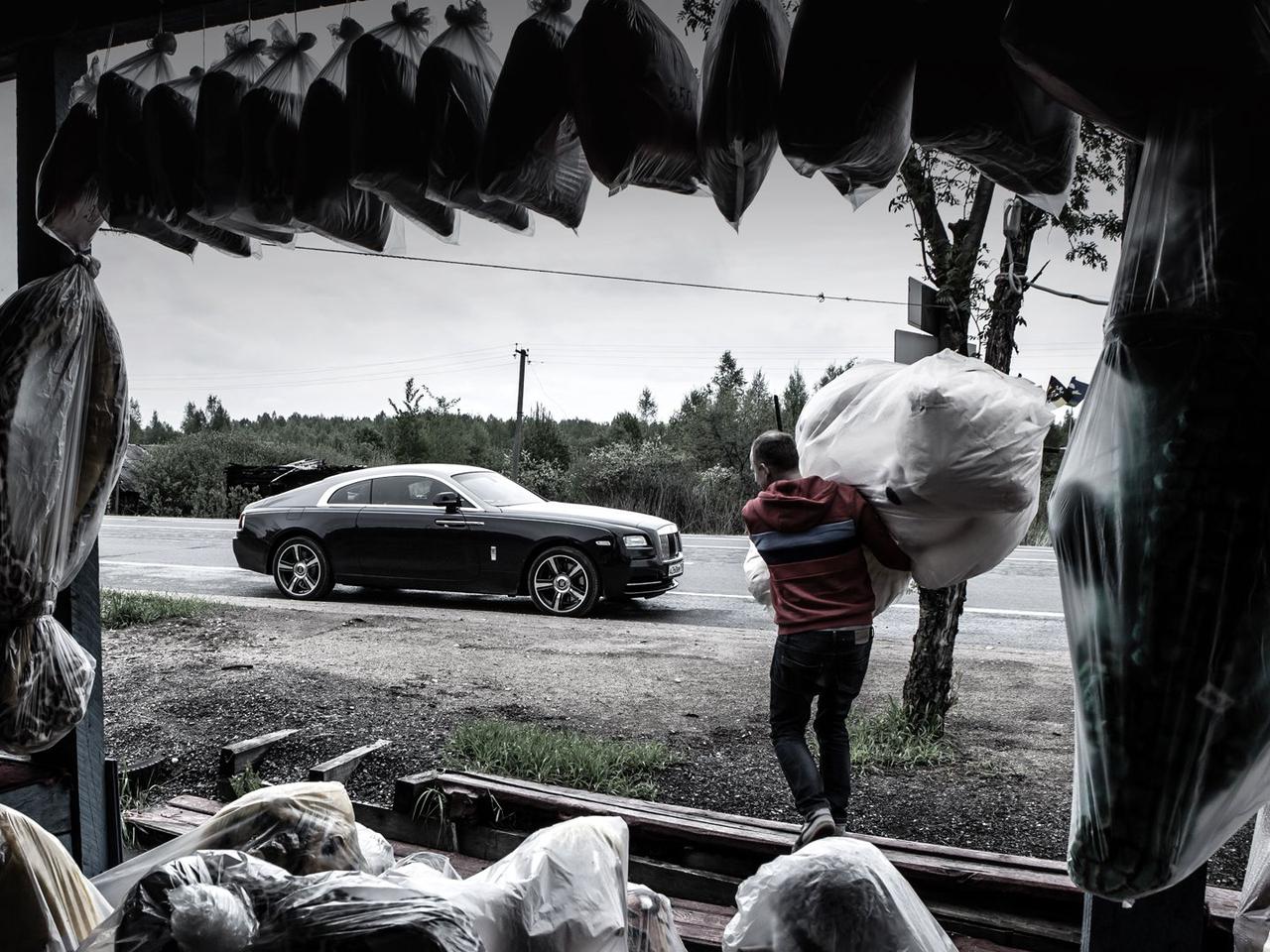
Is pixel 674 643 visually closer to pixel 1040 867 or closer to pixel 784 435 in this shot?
pixel 784 435

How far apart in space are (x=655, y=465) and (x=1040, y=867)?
1641cm

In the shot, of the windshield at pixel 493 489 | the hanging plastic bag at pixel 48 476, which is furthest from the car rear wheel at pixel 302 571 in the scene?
the hanging plastic bag at pixel 48 476

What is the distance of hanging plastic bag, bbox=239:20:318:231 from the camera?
1.71 meters

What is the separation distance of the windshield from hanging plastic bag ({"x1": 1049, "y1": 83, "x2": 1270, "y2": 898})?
322 inches

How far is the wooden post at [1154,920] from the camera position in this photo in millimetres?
1320

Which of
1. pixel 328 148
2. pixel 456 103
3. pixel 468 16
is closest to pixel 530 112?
pixel 456 103

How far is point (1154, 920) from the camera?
4.35 ft

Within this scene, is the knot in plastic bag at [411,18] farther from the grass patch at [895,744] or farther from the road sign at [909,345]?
the grass patch at [895,744]

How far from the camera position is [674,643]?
752 centimetres

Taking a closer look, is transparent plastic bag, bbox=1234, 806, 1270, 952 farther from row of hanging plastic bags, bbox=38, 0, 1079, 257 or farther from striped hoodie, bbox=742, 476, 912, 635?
striped hoodie, bbox=742, 476, 912, 635

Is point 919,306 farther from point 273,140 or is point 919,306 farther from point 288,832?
point 288,832

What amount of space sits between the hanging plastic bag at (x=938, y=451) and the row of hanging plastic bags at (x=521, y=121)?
2.18ft

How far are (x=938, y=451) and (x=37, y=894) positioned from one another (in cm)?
183

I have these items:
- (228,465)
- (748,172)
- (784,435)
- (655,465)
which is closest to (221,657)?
(784,435)
